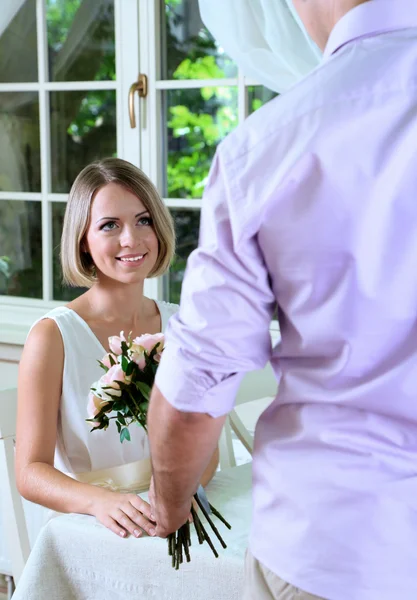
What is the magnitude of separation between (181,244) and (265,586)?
8.44 feet

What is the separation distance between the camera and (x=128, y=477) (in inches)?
72.3

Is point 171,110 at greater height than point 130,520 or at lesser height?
greater

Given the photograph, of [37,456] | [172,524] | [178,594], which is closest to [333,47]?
[172,524]

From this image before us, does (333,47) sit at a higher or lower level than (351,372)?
higher

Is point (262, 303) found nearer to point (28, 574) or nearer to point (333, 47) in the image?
point (333, 47)

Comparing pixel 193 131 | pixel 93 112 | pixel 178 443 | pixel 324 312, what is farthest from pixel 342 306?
pixel 93 112

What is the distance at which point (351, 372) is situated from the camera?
34.8 inches

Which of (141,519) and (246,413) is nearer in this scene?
(141,519)

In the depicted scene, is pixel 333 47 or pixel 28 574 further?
pixel 28 574

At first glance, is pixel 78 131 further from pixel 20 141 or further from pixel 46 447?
pixel 46 447

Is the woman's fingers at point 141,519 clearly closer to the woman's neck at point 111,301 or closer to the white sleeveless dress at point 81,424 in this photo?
the white sleeveless dress at point 81,424

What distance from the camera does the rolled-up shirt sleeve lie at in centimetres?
85

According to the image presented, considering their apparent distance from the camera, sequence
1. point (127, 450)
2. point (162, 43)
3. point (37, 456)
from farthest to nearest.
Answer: point (162, 43) → point (127, 450) → point (37, 456)

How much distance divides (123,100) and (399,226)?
9.02 feet
